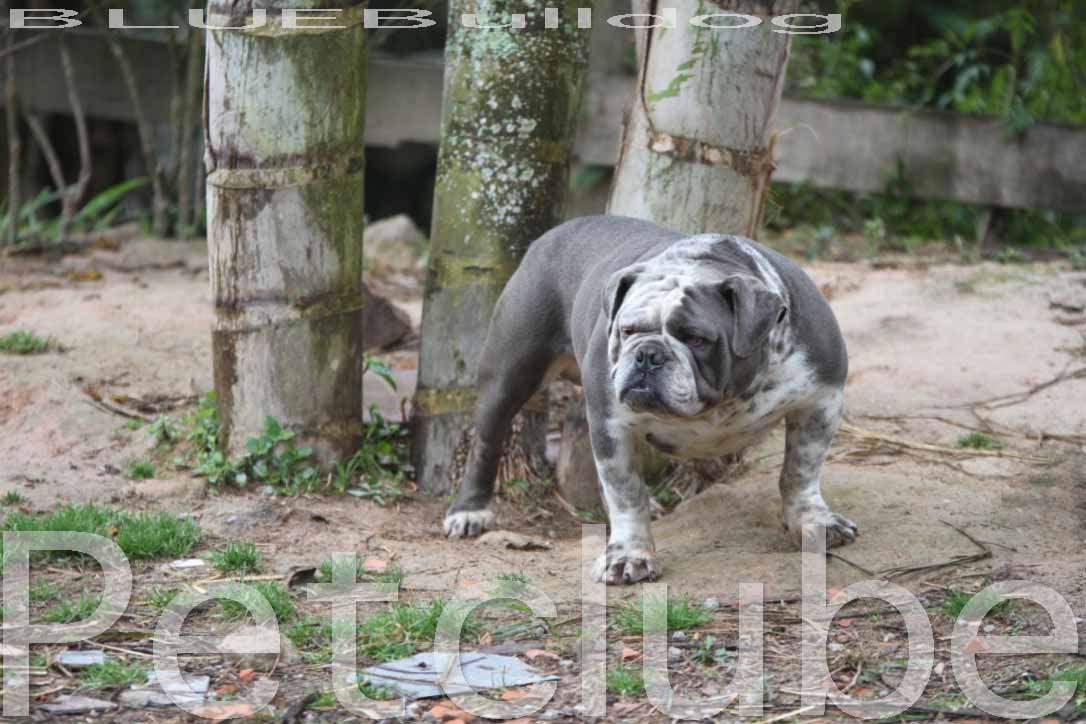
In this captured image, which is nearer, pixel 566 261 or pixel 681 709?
pixel 681 709

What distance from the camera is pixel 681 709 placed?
360 cm

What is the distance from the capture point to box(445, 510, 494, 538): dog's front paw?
17.8 feet

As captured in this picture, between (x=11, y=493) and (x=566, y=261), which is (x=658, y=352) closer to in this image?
(x=566, y=261)

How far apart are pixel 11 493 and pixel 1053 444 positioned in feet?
13.4

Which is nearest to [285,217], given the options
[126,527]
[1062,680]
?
[126,527]

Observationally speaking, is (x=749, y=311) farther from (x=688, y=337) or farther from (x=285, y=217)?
(x=285, y=217)

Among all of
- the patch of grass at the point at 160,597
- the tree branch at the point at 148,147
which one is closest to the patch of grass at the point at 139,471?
the patch of grass at the point at 160,597

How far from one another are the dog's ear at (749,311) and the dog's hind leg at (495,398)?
1137 mm

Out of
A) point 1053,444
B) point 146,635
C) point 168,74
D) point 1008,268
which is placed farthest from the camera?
point 168,74

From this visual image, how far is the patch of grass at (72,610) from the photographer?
13.3 ft

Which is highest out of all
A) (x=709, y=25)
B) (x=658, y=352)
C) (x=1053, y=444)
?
(x=709, y=25)

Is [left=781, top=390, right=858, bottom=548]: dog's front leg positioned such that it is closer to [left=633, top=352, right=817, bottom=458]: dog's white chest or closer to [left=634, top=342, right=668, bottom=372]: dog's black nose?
[left=633, top=352, right=817, bottom=458]: dog's white chest

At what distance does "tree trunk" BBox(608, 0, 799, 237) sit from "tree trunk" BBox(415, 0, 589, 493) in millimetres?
349

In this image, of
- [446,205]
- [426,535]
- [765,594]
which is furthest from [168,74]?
[765,594]
